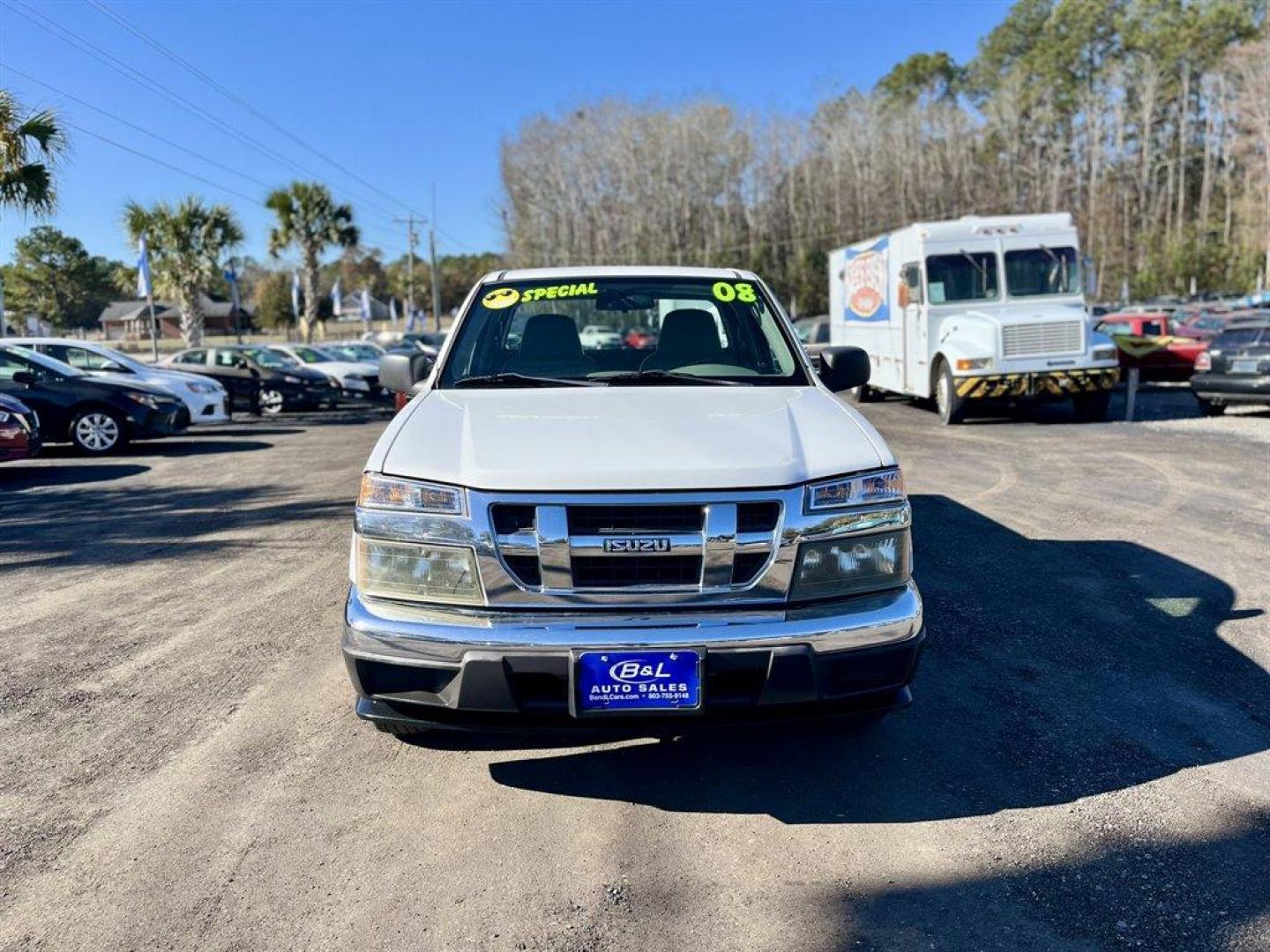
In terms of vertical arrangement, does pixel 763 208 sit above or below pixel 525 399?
above

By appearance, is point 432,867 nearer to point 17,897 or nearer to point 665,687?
point 665,687

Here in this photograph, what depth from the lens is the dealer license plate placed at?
289cm

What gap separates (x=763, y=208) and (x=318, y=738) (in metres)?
59.9

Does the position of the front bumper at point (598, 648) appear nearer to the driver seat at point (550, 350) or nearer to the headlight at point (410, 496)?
the headlight at point (410, 496)

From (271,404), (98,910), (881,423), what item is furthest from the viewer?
(271,404)

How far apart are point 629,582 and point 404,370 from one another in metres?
2.30

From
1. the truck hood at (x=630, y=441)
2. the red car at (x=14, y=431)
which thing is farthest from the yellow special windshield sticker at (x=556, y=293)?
the red car at (x=14, y=431)

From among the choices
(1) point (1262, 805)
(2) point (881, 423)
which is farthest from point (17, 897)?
(2) point (881, 423)

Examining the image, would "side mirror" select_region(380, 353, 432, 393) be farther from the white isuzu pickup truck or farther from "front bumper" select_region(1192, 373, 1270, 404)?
"front bumper" select_region(1192, 373, 1270, 404)

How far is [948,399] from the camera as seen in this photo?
48.1 feet

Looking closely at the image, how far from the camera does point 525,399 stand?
3980mm

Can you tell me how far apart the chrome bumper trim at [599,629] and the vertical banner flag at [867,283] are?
48.9 ft

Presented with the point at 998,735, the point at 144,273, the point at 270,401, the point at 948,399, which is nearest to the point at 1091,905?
the point at 998,735

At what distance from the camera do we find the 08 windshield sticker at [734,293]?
16.0 ft
